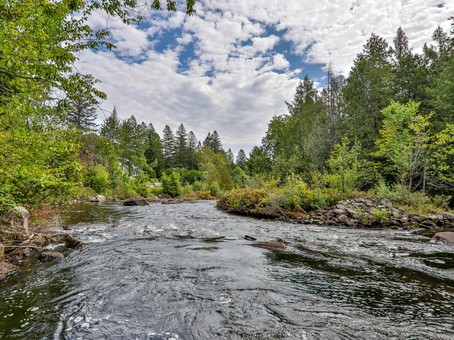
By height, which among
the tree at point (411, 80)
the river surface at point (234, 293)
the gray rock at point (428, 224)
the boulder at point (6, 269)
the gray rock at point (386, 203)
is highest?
the tree at point (411, 80)

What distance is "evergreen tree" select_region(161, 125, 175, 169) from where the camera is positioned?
69250 millimetres

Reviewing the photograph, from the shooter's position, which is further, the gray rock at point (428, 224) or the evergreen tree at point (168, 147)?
the evergreen tree at point (168, 147)

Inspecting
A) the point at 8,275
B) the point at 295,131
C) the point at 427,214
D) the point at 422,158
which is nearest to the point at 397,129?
the point at 422,158

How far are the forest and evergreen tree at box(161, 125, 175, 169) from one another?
→ 1225cm

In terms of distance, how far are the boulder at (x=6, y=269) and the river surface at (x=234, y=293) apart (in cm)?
27

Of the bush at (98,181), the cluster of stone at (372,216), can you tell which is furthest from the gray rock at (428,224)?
the bush at (98,181)

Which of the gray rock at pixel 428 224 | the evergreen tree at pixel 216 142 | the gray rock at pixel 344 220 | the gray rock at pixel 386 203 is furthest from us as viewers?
the evergreen tree at pixel 216 142

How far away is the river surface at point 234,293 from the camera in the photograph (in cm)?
326

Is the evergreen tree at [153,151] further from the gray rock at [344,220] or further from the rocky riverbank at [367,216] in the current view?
the gray rock at [344,220]

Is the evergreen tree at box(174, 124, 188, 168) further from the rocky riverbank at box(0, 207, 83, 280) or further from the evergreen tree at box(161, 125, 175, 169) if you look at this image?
the rocky riverbank at box(0, 207, 83, 280)

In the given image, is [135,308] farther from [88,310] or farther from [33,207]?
[33,207]

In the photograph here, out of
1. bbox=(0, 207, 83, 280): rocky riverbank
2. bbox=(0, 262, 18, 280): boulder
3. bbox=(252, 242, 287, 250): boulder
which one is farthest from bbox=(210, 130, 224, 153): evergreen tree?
bbox=(0, 262, 18, 280): boulder

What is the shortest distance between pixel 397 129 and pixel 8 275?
2527cm

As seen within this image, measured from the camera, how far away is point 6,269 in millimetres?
5262
